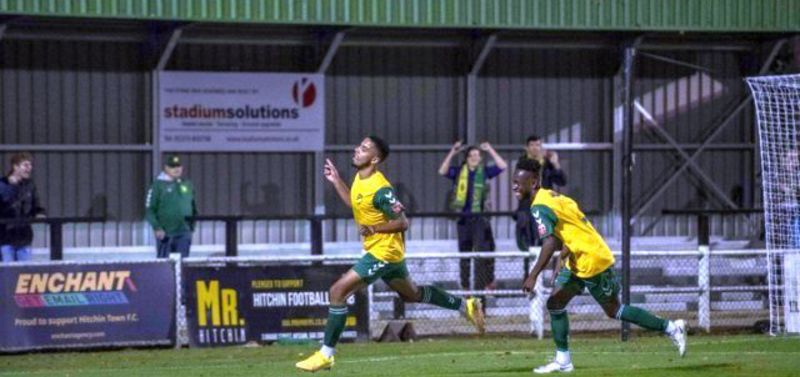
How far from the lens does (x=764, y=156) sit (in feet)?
76.1

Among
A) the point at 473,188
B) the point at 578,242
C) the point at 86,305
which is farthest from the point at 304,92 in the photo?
the point at 578,242

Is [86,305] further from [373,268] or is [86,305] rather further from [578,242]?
[578,242]

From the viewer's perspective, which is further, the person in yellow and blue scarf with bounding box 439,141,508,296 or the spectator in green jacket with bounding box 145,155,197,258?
the person in yellow and blue scarf with bounding box 439,141,508,296

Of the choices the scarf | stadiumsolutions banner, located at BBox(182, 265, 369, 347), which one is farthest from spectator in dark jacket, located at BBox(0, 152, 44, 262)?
the scarf

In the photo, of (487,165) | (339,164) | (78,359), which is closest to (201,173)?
(339,164)

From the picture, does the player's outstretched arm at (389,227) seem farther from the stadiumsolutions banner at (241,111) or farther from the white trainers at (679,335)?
the stadiumsolutions banner at (241,111)

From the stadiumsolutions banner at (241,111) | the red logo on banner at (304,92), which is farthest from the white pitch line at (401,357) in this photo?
the red logo on banner at (304,92)

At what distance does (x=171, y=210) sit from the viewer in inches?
883

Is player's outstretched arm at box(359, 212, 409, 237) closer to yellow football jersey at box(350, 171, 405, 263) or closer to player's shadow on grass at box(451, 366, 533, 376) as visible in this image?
yellow football jersey at box(350, 171, 405, 263)

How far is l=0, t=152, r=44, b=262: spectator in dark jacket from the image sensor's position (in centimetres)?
2155

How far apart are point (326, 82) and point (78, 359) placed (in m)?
7.34

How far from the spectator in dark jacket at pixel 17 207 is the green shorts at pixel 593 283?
9.00 m

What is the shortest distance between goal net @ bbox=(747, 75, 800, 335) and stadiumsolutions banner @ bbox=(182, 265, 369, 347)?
524cm

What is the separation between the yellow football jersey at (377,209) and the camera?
1489 cm
